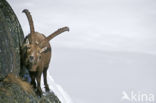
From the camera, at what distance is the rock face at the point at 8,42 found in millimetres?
17031

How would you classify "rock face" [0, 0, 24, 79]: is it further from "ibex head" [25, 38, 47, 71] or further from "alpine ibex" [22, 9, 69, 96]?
"ibex head" [25, 38, 47, 71]

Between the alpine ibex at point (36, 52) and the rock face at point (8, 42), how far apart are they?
3.61 ft

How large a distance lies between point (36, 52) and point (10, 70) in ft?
7.16

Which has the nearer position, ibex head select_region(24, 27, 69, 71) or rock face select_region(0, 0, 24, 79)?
ibex head select_region(24, 27, 69, 71)

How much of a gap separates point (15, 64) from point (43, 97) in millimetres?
2721

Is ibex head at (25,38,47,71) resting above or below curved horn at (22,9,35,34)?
below

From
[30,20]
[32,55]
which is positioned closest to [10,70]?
[32,55]

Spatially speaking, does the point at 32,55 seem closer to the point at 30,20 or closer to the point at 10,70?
the point at 10,70

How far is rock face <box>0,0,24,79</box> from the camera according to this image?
17031mm

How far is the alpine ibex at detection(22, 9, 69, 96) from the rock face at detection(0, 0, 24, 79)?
1.10m

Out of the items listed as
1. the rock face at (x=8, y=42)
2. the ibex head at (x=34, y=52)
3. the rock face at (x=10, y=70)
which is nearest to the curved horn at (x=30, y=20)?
the ibex head at (x=34, y=52)

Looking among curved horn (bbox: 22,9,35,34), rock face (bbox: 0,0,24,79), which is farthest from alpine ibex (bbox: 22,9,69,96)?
rock face (bbox: 0,0,24,79)

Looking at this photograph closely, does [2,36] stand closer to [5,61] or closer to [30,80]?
[5,61]

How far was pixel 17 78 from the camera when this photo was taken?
58.3ft
